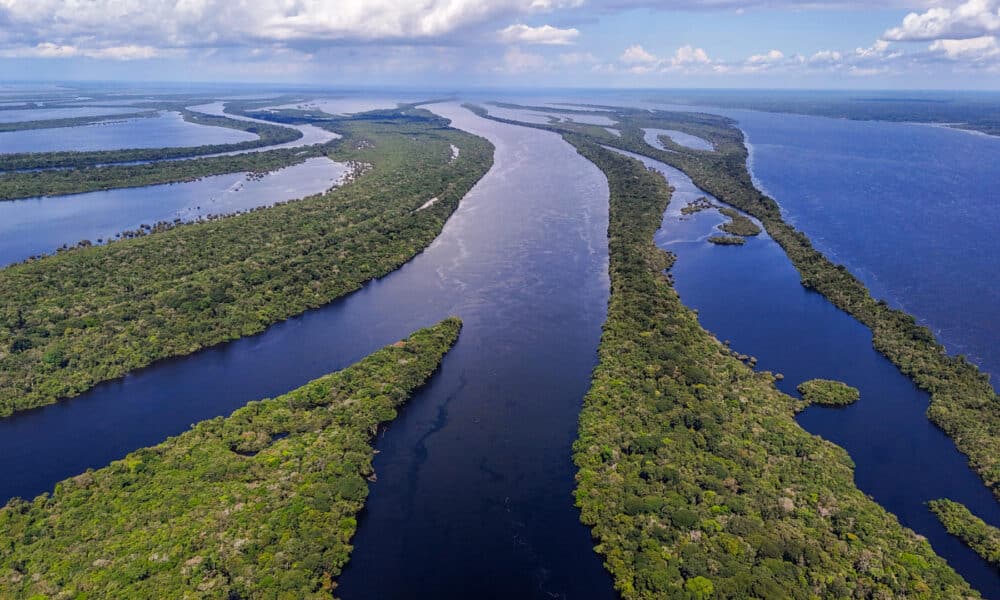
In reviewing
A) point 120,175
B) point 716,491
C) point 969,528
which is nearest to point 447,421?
point 716,491

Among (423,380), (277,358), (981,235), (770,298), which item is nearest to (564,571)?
(423,380)

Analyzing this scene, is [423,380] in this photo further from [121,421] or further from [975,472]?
[975,472]

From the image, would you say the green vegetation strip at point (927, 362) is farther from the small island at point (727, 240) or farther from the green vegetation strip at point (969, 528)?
the small island at point (727, 240)

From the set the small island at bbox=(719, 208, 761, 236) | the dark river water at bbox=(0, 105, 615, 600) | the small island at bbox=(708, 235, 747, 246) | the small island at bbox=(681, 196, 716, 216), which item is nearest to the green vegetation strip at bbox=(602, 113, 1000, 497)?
the small island at bbox=(719, 208, 761, 236)

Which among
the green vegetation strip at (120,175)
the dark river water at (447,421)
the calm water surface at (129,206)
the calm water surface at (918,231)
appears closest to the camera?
the dark river water at (447,421)

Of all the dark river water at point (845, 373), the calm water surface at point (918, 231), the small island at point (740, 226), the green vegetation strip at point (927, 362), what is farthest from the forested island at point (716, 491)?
the small island at point (740, 226)
